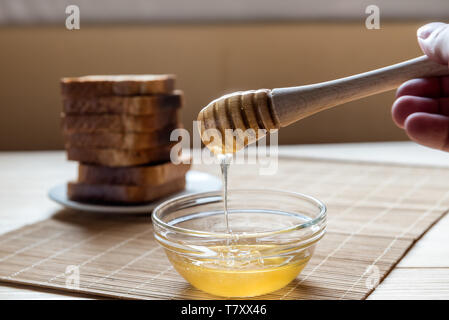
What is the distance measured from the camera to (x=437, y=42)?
2.95 ft

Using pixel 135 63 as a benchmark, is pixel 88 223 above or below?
below

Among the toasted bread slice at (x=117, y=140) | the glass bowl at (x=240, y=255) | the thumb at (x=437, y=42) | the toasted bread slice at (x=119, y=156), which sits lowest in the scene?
the glass bowl at (x=240, y=255)

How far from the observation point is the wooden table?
849mm

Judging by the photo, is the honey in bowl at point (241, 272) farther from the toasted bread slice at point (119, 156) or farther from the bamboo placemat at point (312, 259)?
the toasted bread slice at point (119, 156)

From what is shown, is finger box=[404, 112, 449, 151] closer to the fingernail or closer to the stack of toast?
the fingernail

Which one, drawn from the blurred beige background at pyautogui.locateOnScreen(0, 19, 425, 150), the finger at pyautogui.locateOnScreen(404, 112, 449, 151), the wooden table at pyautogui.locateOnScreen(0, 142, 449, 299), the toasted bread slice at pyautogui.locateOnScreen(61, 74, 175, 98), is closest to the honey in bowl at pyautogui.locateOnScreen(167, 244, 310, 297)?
the wooden table at pyautogui.locateOnScreen(0, 142, 449, 299)

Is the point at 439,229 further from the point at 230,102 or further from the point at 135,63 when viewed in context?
the point at 135,63

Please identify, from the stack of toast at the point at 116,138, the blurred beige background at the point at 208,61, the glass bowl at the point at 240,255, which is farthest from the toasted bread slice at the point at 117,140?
the blurred beige background at the point at 208,61

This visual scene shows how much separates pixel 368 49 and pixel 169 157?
1.56 metres

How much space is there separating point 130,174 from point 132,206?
0.09 m

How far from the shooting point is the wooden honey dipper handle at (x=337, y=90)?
0.88 meters

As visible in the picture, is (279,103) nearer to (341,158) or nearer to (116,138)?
(116,138)

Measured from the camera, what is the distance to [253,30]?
8.68 ft
